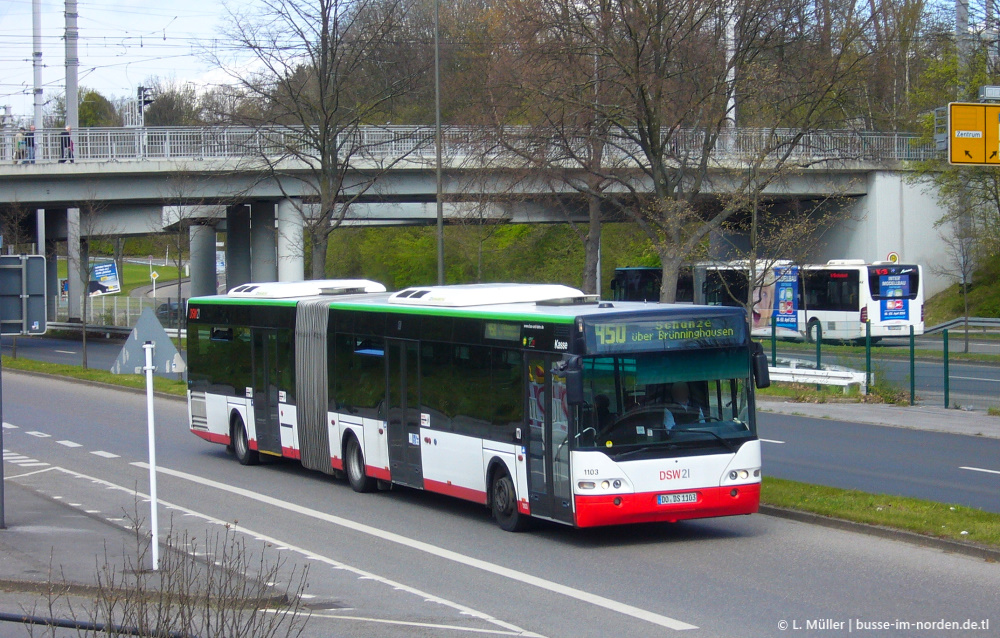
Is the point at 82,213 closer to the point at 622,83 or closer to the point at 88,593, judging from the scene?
the point at 622,83

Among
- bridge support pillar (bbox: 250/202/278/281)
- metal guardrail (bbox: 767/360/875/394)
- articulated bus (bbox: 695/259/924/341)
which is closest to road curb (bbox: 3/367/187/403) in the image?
bridge support pillar (bbox: 250/202/278/281)

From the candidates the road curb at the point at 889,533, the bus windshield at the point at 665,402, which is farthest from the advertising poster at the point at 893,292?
the bus windshield at the point at 665,402

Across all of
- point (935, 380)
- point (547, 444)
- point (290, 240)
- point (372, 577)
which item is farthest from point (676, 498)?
point (290, 240)

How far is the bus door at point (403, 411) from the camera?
558 inches

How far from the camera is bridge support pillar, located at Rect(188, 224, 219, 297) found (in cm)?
5909

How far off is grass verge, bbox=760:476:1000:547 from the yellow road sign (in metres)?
5.97

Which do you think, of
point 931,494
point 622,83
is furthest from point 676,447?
point 622,83

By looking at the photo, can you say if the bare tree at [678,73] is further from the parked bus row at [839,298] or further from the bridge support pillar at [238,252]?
the bridge support pillar at [238,252]

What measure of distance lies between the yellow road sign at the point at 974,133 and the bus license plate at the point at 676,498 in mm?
8237

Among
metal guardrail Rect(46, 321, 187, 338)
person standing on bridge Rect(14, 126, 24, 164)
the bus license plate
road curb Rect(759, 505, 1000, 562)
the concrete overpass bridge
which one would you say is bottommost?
road curb Rect(759, 505, 1000, 562)

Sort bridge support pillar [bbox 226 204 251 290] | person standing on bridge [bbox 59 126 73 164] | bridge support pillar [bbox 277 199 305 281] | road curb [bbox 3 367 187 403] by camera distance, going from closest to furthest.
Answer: road curb [bbox 3 367 187 403] → person standing on bridge [bbox 59 126 73 164] → bridge support pillar [bbox 277 199 305 281] → bridge support pillar [bbox 226 204 251 290]

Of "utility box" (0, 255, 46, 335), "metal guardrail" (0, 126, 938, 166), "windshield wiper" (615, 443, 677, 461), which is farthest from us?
"metal guardrail" (0, 126, 938, 166)

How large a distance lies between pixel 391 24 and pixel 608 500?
27660 mm

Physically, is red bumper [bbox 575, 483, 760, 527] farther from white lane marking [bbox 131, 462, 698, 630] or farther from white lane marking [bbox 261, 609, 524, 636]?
white lane marking [bbox 261, 609, 524, 636]
